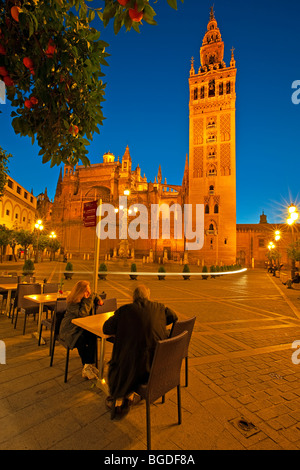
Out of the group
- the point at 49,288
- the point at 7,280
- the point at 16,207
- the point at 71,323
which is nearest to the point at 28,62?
the point at 71,323

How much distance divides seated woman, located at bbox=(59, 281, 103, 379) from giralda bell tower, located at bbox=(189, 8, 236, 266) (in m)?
36.5

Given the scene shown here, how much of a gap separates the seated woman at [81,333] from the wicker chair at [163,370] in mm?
1372

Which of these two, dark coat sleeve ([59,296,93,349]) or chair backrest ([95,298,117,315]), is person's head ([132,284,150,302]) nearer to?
dark coat sleeve ([59,296,93,349])

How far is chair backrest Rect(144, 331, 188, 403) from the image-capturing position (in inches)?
86.7

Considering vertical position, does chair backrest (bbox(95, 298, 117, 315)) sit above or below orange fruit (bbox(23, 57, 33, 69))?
below

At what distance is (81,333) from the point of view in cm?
353

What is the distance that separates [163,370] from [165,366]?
0.14 feet

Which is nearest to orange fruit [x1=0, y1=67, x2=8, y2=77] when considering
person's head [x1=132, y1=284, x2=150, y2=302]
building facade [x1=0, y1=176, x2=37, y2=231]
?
person's head [x1=132, y1=284, x2=150, y2=302]

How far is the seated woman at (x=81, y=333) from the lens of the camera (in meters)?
3.52

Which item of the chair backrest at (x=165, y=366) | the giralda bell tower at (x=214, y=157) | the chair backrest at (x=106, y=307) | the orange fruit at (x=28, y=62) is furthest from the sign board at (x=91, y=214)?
the giralda bell tower at (x=214, y=157)

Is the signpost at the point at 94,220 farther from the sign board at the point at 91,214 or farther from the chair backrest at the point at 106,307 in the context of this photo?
the chair backrest at the point at 106,307

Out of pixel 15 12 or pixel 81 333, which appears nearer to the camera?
Answer: pixel 15 12

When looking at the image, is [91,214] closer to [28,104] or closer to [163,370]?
[28,104]
